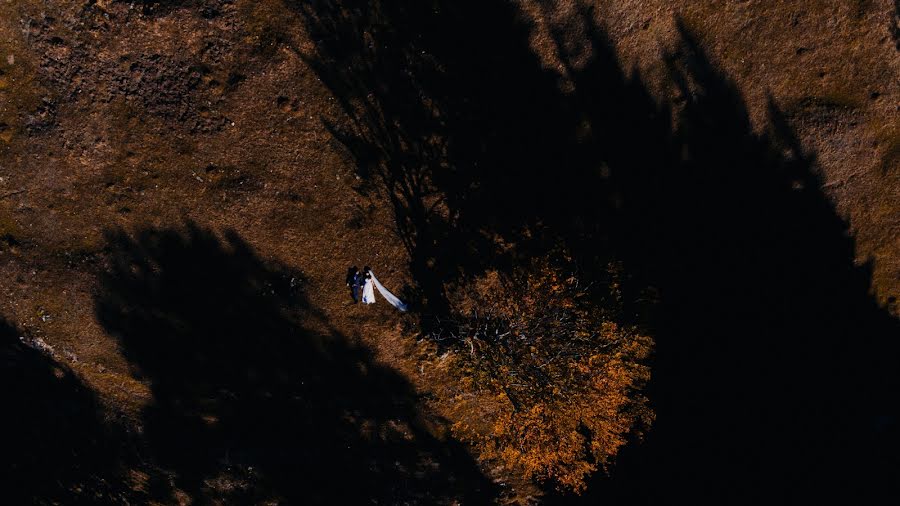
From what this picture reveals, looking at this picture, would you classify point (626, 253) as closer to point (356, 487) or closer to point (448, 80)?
point (448, 80)

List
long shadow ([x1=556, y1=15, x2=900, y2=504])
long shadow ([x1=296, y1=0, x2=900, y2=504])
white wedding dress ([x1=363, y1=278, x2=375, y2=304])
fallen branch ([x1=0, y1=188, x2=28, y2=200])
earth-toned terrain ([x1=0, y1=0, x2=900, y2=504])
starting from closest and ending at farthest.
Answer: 1. earth-toned terrain ([x1=0, y1=0, x2=900, y2=504])
2. fallen branch ([x1=0, y1=188, x2=28, y2=200])
3. long shadow ([x1=296, y1=0, x2=900, y2=504])
4. white wedding dress ([x1=363, y1=278, x2=375, y2=304])
5. long shadow ([x1=556, y1=15, x2=900, y2=504])

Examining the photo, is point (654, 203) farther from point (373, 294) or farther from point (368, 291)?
point (368, 291)

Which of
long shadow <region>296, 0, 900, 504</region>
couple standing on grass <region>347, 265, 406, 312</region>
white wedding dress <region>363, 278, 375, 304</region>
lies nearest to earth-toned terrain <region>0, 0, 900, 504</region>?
long shadow <region>296, 0, 900, 504</region>

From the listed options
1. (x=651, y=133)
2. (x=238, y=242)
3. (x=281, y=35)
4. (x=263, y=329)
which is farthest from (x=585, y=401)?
(x=281, y=35)

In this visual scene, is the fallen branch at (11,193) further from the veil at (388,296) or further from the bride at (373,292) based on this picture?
the veil at (388,296)

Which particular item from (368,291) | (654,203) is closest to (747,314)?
(654,203)

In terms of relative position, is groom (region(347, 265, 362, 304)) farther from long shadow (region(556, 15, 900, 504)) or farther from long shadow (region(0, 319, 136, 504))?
long shadow (region(0, 319, 136, 504))

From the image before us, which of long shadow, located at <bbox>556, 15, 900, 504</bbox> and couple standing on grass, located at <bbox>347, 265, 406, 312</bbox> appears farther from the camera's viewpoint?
long shadow, located at <bbox>556, 15, 900, 504</bbox>

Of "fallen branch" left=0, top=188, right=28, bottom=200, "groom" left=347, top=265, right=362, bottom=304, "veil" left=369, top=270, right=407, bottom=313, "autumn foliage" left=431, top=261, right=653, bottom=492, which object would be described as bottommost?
"autumn foliage" left=431, top=261, right=653, bottom=492
